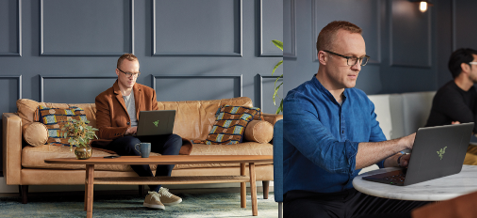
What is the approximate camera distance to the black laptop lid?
0.57 meters

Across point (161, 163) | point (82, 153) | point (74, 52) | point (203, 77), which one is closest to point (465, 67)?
point (161, 163)

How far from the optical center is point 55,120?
3055mm

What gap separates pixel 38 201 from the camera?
2.86 meters

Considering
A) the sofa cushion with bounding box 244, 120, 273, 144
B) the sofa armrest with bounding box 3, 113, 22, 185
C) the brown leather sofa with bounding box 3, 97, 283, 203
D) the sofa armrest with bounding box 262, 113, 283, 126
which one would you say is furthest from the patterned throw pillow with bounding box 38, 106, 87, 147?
the sofa armrest with bounding box 262, 113, 283, 126

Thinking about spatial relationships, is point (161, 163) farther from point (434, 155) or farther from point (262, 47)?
point (262, 47)

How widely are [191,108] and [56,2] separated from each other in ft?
4.87

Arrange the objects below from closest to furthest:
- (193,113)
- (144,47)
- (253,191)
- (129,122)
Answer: (253,191), (129,122), (193,113), (144,47)

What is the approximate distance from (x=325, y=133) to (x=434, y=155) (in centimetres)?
16

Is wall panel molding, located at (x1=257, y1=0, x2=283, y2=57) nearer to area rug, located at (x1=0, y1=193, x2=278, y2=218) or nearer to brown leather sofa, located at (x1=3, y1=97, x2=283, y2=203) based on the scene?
brown leather sofa, located at (x1=3, y1=97, x2=283, y2=203)

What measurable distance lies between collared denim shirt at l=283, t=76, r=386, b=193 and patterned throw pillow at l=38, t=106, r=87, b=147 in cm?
264

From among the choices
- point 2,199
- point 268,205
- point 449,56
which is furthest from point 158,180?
point 449,56

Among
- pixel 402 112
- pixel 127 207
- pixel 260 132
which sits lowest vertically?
pixel 127 207

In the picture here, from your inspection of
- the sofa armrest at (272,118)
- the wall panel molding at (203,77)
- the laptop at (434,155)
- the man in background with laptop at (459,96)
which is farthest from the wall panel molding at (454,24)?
the wall panel molding at (203,77)

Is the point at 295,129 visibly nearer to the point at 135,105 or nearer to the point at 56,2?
the point at 135,105
